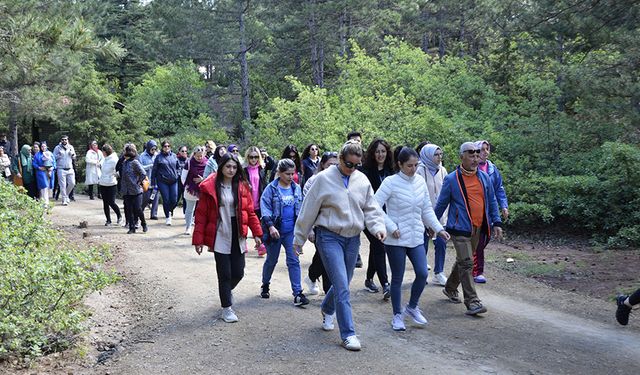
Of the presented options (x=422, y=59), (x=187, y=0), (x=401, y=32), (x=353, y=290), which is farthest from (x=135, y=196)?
(x=401, y=32)

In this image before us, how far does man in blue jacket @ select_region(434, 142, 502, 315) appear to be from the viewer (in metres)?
7.43

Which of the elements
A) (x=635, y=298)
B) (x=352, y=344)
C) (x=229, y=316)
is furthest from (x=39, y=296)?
(x=635, y=298)

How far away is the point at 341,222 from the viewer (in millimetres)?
6078

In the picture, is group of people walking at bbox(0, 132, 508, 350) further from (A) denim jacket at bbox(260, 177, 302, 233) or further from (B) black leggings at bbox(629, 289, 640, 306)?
(B) black leggings at bbox(629, 289, 640, 306)

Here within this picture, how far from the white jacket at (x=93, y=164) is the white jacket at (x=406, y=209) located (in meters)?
14.3

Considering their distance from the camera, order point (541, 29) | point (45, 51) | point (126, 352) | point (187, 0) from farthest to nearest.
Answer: point (187, 0) → point (541, 29) → point (45, 51) → point (126, 352)

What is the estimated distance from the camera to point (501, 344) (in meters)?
6.47

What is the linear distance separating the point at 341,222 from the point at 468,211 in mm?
2137

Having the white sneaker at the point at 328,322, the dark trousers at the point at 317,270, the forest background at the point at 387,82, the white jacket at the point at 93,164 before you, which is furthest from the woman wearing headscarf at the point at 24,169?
the white sneaker at the point at 328,322

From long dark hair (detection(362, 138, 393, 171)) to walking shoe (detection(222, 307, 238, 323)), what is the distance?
2.69m

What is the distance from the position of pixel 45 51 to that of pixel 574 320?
10.0m

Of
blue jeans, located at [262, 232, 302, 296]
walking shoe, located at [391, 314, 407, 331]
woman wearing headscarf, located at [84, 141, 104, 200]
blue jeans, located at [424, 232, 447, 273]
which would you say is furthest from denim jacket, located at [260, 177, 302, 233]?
woman wearing headscarf, located at [84, 141, 104, 200]

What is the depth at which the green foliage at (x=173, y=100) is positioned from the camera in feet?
113

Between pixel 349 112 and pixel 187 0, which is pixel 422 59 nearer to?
pixel 349 112
